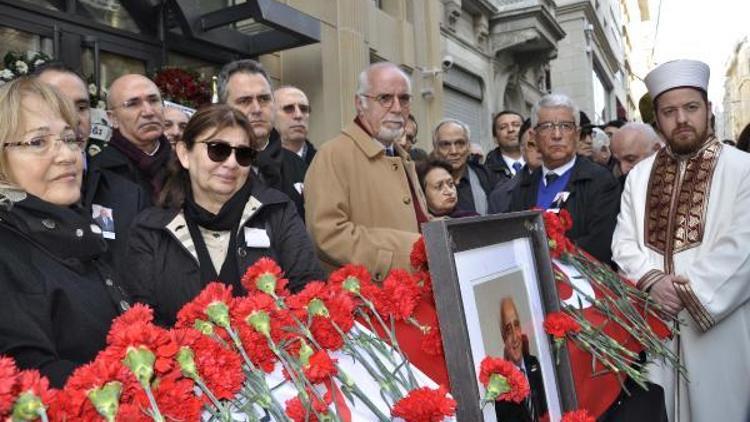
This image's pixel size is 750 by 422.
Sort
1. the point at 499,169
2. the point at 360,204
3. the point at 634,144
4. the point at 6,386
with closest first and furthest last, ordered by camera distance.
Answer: the point at 6,386 → the point at 360,204 → the point at 634,144 → the point at 499,169

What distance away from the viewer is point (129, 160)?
3.25 m

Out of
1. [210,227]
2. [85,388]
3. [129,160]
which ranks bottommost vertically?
[85,388]

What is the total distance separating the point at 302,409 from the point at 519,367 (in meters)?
0.67

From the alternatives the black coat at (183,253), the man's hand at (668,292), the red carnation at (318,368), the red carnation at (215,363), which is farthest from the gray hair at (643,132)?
the red carnation at (215,363)

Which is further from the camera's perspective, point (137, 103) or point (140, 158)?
point (137, 103)

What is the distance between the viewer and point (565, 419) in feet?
5.40

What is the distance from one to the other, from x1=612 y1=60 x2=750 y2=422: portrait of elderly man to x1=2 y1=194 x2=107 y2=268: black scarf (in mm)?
2042

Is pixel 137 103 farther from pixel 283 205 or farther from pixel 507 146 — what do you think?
pixel 507 146

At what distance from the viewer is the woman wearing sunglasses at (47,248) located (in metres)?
1.49

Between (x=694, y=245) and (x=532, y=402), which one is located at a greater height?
(x=694, y=245)

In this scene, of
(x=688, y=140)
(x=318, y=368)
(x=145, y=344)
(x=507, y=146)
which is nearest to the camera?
(x=145, y=344)

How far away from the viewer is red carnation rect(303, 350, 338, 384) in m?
1.27

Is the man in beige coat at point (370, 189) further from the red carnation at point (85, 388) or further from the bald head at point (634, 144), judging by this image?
the bald head at point (634, 144)

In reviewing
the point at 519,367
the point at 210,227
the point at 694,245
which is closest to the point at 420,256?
the point at 519,367
